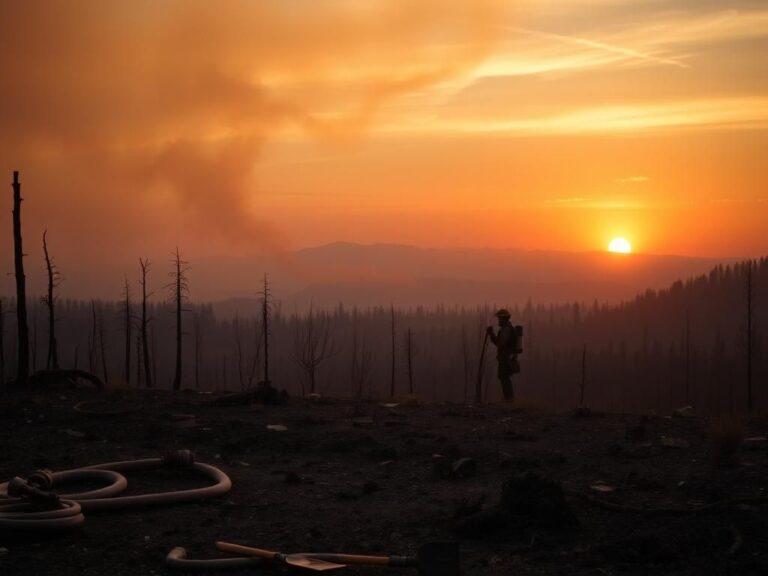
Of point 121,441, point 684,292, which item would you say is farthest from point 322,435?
point 684,292

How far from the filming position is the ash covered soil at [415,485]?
7.94m

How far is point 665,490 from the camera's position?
10211 mm

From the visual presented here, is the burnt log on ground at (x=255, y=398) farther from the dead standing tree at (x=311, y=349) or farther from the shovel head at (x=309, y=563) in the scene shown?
the shovel head at (x=309, y=563)

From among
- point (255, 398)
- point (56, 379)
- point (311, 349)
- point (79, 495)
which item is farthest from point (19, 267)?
point (311, 349)

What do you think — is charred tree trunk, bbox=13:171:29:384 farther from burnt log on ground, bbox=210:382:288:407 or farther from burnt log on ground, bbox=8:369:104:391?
burnt log on ground, bbox=210:382:288:407

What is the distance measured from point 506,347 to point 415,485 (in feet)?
27.2

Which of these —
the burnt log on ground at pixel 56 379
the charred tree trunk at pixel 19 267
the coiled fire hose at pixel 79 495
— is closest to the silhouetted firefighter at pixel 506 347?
the coiled fire hose at pixel 79 495

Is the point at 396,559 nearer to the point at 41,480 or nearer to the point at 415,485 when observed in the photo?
the point at 415,485

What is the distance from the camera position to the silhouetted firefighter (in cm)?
1906

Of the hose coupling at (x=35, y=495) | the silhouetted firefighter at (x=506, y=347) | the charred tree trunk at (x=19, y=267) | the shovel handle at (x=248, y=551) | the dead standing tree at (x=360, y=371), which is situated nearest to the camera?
the shovel handle at (x=248, y=551)

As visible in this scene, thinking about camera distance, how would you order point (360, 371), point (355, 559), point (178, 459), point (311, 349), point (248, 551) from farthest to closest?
point (360, 371) → point (311, 349) → point (178, 459) → point (248, 551) → point (355, 559)

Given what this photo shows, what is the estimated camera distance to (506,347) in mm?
19156

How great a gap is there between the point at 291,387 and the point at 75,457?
104 metres

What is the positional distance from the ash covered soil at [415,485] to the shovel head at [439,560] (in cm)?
69
